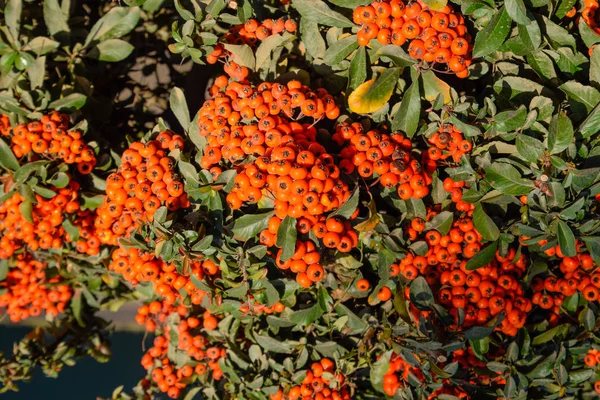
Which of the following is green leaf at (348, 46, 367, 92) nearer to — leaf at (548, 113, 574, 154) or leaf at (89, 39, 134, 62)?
leaf at (548, 113, 574, 154)

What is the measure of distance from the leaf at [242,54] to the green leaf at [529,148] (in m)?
1.37

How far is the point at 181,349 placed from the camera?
3.33 m

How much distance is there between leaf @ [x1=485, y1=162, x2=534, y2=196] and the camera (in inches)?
89.1

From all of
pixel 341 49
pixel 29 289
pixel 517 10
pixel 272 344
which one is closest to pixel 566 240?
pixel 517 10

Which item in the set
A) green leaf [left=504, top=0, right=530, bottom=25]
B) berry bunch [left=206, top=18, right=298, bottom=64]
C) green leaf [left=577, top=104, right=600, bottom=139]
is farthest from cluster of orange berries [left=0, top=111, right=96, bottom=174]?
green leaf [left=577, top=104, right=600, bottom=139]

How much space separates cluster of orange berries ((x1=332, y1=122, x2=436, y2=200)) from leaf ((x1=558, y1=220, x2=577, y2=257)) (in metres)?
0.62

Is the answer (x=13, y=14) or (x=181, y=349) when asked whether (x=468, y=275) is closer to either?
(x=181, y=349)

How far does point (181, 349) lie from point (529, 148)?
247cm

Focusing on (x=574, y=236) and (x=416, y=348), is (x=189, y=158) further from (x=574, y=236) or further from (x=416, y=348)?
(x=574, y=236)

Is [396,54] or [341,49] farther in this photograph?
[341,49]

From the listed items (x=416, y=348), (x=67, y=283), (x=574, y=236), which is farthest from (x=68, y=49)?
(x=574, y=236)

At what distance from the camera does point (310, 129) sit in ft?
7.84

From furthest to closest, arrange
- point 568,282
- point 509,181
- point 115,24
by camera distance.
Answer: point 115,24, point 568,282, point 509,181

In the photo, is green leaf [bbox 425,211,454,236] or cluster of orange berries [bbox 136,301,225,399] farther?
cluster of orange berries [bbox 136,301,225,399]
